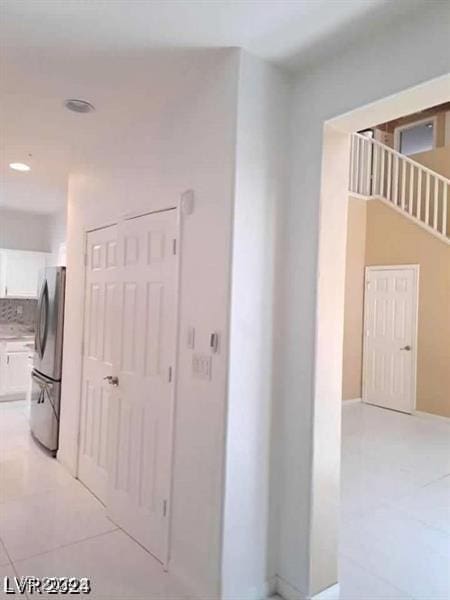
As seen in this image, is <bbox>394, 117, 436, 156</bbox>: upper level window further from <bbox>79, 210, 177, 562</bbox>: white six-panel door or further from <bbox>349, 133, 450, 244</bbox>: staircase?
<bbox>79, 210, 177, 562</bbox>: white six-panel door

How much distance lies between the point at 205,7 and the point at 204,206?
857mm

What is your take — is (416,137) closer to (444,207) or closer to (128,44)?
(444,207)

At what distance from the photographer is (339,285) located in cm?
219

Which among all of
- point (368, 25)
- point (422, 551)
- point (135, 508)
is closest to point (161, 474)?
point (135, 508)

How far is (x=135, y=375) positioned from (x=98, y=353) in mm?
752

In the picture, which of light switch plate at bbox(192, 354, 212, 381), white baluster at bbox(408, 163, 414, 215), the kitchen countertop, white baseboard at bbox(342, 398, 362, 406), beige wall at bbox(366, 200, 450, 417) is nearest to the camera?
light switch plate at bbox(192, 354, 212, 381)

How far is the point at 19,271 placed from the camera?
616 cm

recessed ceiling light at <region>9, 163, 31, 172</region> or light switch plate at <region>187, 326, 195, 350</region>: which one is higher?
recessed ceiling light at <region>9, 163, 31, 172</region>

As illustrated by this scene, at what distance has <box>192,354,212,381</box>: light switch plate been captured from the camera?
213cm

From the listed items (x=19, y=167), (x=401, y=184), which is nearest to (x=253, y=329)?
(x=19, y=167)

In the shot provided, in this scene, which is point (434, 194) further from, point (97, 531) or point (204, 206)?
point (97, 531)

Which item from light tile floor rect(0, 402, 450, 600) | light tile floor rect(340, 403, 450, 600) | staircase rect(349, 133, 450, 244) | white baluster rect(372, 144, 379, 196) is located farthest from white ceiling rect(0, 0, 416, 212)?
white baluster rect(372, 144, 379, 196)

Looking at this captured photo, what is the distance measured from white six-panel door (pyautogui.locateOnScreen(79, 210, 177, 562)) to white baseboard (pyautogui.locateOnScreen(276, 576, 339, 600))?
67 cm

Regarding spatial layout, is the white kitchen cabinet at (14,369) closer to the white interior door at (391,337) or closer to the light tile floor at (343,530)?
the light tile floor at (343,530)
